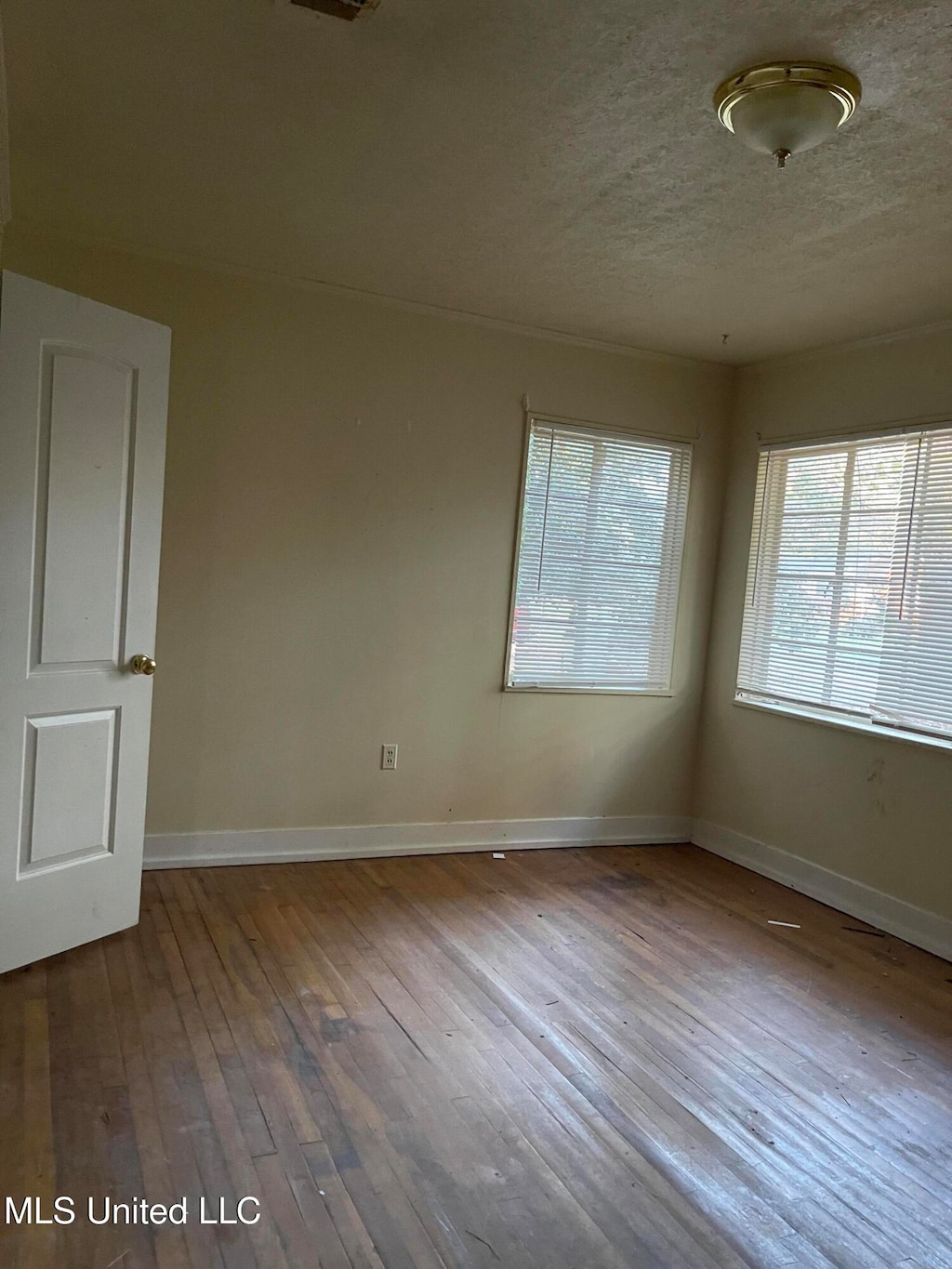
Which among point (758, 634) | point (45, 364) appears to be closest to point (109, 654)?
point (45, 364)

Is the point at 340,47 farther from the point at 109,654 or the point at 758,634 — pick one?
the point at 758,634

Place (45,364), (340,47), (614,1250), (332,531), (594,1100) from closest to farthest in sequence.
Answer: (614,1250) < (340,47) < (594,1100) < (45,364) < (332,531)

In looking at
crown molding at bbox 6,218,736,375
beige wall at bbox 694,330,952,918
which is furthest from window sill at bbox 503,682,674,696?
crown molding at bbox 6,218,736,375

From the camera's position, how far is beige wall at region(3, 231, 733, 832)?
382cm

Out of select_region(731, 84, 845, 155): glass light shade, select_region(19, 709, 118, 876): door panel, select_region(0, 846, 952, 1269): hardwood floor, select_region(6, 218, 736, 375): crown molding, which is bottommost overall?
select_region(0, 846, 952, 1269): hardwood floor

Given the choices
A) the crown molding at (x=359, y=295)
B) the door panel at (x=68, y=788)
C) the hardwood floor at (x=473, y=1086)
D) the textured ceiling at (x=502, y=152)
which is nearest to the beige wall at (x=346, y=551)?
the crown molding at (x=359, y=295)

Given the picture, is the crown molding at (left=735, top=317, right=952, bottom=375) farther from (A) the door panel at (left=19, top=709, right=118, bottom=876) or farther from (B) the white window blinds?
(A) the door panel at (left=19, top=709, right=118, bottom=876)

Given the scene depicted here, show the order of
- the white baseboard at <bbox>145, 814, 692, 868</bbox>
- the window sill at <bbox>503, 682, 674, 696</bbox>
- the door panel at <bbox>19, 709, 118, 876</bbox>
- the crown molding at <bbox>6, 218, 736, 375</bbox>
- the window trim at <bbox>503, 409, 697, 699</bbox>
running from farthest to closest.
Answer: the window sill at <bbox>503, 682, 674, 696</bbox>, the window trim at <bbox>503, 409, 697, 699</bbox>, the white baseboard at <bbox>145, 814, 692, 868</bbox>, the crown molding at <bbox>6, 218, 736, 375</bbox>, the door panel at <bbox>19, 709, 118, 876</bbox>

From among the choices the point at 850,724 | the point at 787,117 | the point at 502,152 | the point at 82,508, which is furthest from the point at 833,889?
the point at 82,508

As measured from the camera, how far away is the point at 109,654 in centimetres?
306

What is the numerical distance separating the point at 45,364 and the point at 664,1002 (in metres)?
2.89

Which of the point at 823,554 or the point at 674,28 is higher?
the point at 674,28

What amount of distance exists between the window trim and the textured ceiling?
65 centimetres

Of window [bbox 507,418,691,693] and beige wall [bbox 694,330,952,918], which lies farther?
window [bbox 507,418,691,693]
